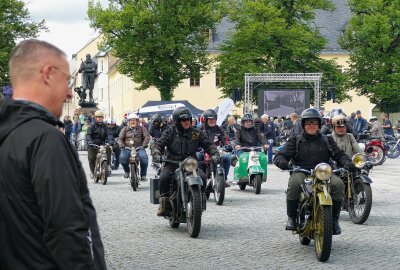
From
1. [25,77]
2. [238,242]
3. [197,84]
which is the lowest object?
[238,242]

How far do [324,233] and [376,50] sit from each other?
57056 mm

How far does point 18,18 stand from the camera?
62.6 meters

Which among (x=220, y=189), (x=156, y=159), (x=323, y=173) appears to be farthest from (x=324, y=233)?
(x=220, y=189)

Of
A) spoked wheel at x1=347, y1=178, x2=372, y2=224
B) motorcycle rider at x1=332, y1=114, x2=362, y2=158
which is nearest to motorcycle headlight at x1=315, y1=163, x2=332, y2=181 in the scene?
spoked wheel at x1=347, y1=178, x2=372, y2=224

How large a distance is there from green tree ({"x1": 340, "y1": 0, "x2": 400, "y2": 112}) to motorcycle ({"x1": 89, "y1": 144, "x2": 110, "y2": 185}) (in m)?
44.3

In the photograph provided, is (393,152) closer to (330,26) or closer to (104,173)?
(104,173)

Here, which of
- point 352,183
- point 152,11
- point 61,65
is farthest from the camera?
point 152,11

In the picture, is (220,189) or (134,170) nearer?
(220,189)

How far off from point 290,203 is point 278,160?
513 mm

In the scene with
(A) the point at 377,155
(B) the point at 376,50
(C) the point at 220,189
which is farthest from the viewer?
(B) the point at 376,50

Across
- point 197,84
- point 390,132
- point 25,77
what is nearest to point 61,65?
point 25,77

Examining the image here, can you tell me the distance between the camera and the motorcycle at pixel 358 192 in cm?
1193

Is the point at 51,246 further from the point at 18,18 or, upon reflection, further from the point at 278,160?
the point at 18,18

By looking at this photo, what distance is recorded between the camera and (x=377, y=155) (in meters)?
28.2
